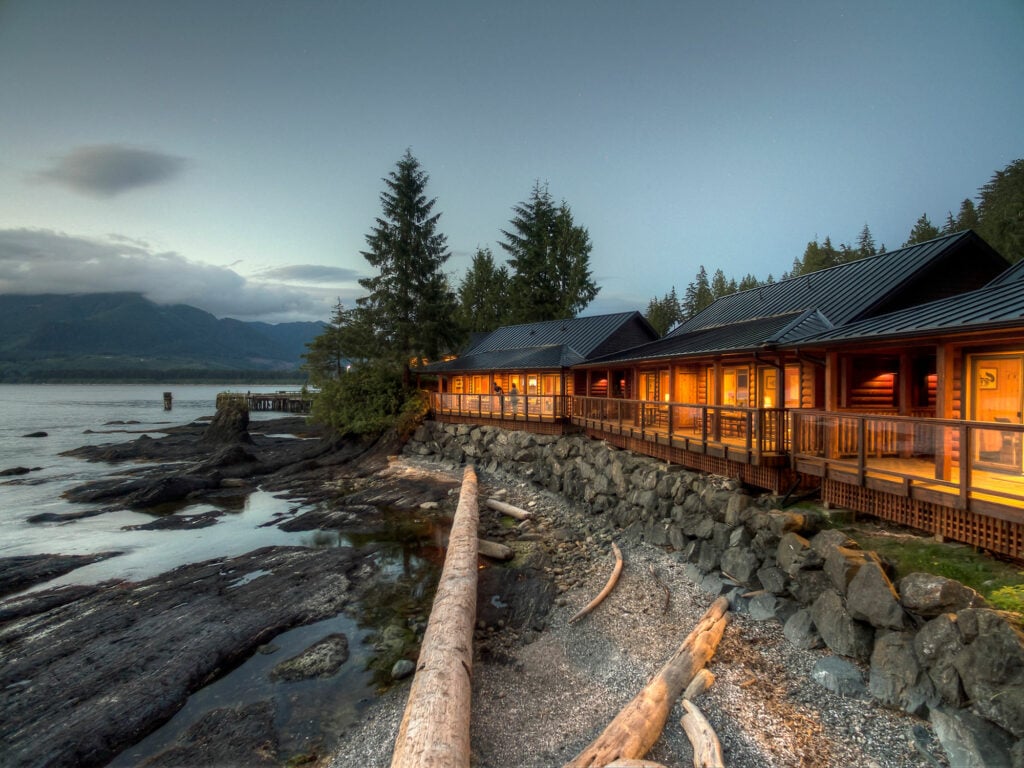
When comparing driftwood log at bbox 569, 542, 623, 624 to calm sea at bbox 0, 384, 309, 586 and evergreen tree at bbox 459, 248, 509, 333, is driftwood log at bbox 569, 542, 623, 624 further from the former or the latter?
evergreen tree at bbox 459, 248, 509, 333

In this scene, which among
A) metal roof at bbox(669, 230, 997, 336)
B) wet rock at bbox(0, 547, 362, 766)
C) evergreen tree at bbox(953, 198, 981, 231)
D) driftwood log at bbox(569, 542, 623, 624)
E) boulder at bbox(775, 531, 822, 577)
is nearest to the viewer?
wet rock at bbox(0, 547, 362, 766)

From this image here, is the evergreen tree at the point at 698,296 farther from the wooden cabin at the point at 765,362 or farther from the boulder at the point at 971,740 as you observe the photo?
the boulder at the point at 971,740

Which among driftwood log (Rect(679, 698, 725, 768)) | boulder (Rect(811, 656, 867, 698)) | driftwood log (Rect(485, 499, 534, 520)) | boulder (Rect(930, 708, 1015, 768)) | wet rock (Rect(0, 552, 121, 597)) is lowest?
wet rock (Rect(0, 552, 121, 597))

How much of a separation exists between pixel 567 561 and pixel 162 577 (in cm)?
1071

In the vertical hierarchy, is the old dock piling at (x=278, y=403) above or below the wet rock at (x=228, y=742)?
above

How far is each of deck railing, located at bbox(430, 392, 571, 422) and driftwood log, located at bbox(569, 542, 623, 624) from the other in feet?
34.0

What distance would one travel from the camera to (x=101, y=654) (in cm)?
847

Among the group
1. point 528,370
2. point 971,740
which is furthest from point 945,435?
point 528,370

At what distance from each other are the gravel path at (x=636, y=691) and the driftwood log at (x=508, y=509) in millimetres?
5710

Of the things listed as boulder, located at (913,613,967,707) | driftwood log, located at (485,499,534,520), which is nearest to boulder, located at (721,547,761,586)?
boulder, located at (913,613,967,707)

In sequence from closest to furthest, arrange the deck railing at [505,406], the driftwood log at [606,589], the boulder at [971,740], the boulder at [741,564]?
the boulder at [971,740], the boulder at [741,564], the driftwood log at [606,589], the deck railing at [505,406]

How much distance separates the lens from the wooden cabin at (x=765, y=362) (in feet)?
34.9

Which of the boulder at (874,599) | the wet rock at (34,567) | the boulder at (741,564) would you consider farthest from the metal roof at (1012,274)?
the wet rock at (34,567)

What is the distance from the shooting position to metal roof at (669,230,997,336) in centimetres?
1437
